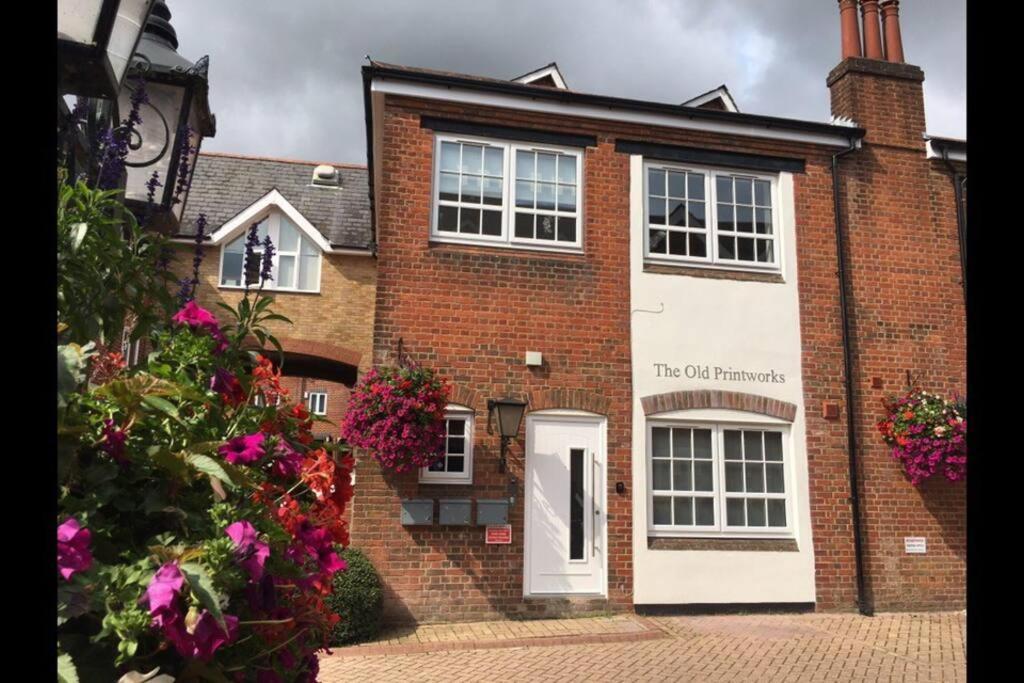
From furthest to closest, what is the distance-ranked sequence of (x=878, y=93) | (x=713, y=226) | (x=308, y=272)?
(x=308, y=272) < (x=878, y=93) < (x=713, y=226)

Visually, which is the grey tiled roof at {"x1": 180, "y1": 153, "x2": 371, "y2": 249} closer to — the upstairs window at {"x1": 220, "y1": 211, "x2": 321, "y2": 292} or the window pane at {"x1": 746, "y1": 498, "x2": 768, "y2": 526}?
the upstairs window at {"x1": 220, "y1": 211, "x2": 321, "y2": 292}

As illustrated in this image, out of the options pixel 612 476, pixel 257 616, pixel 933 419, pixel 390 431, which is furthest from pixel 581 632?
pixel 257 616

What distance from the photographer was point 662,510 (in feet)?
30.9

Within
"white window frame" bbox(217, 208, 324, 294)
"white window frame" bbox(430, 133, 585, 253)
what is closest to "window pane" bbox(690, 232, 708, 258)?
Answer: "white window frame" bbox(430, 133, 585, 253)

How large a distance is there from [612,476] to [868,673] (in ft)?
11.3

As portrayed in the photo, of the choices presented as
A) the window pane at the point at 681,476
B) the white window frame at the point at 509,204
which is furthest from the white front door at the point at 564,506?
the white window frame at the point at 509,204

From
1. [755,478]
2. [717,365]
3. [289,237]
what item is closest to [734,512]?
[755,478]

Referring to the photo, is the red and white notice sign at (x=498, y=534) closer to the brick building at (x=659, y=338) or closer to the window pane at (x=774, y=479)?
the brick building at (x=659, y=338)

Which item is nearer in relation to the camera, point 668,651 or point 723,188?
point 668,651

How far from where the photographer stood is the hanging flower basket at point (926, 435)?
30.8 ft

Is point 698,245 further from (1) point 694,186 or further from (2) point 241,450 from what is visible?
(2) point 241,450

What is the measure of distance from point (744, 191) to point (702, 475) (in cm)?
407

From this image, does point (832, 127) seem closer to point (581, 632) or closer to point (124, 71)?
point (581, 632)
